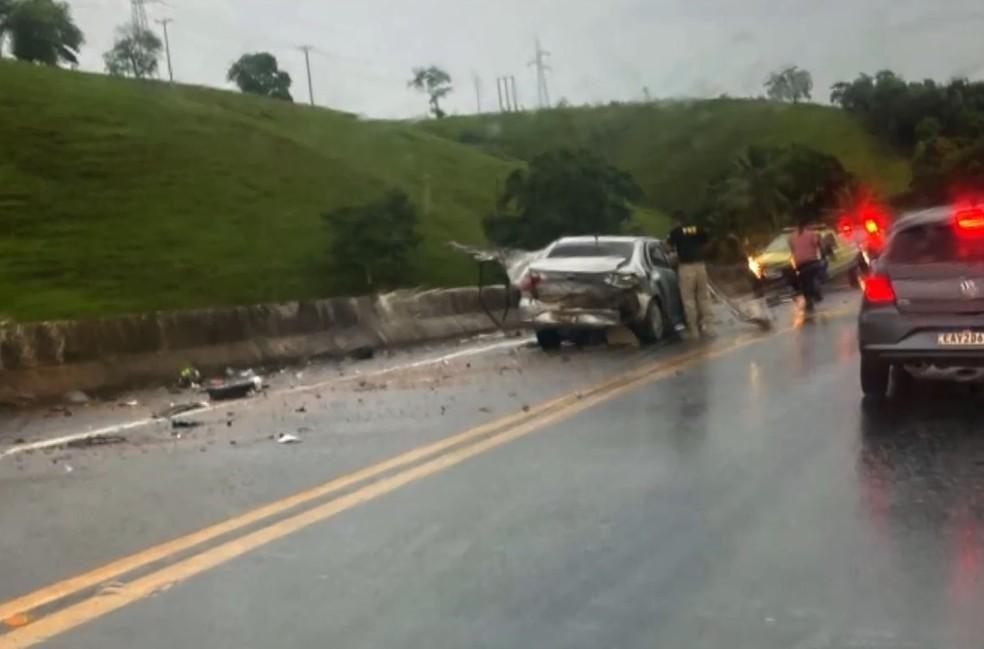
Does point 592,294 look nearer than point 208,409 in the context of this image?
No

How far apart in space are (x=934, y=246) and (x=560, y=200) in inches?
1297

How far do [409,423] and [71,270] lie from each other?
Result: 28.2 m

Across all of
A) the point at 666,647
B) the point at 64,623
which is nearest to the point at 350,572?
the point at 64,623

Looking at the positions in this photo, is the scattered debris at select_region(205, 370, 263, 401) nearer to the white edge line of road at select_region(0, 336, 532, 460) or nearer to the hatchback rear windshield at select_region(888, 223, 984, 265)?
the white edge line of road at select_region(0, 336, 532, 460)

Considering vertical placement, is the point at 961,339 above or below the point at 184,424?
above

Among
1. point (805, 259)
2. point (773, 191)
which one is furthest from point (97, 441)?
point (773, 191)

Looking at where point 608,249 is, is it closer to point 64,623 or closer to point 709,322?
point 709,322

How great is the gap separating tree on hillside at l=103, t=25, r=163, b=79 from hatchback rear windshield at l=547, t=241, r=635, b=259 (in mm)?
64540

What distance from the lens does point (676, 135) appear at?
348ft

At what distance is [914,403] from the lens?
12570 mm

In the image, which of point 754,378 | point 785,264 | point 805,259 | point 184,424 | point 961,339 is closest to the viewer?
point 961,339

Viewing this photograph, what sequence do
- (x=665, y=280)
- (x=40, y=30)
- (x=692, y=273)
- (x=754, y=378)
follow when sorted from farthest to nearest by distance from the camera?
(x=40, y=30) < (x=692, y=273) < (x=665, y=280) < (x=754, y=378)

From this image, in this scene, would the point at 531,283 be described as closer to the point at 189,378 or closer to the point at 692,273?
the point at 692,273

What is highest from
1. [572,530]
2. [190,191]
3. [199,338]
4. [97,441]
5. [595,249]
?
[190,191]
